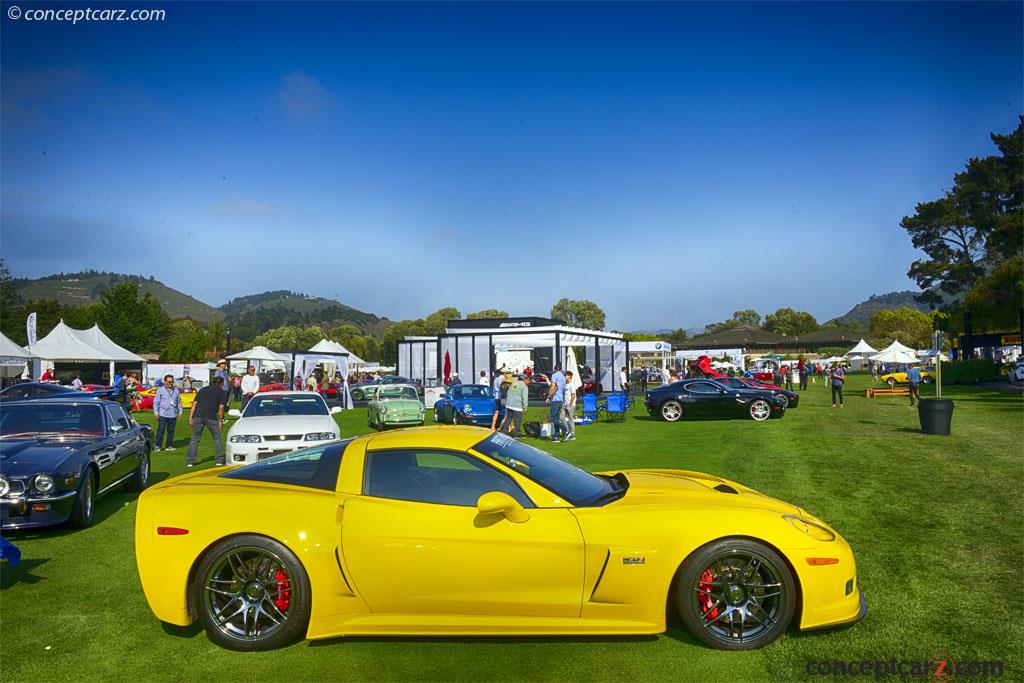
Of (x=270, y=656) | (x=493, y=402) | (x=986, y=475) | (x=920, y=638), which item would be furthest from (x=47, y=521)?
(x=493, y=402)

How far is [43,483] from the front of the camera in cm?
670

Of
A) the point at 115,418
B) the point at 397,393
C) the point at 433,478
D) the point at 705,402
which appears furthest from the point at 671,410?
the point at 433,478

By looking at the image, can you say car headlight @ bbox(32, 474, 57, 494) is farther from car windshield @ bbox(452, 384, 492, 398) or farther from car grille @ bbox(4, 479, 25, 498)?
car windshield @ bbox(452, 384, 492, 398)

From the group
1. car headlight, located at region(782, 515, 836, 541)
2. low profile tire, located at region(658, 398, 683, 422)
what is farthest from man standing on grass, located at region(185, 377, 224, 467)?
low profile tire, located at region(658, 398, 683, 422)

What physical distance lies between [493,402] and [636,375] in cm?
2249

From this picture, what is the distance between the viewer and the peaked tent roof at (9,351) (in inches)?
967

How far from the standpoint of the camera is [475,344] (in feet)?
115

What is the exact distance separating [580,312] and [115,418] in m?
101

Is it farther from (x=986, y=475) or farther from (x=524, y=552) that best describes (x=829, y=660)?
(x=986, y=475)

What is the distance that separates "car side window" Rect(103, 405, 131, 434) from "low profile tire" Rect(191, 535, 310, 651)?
5329 millimetres

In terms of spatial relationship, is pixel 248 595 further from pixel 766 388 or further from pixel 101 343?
pixel 101 343

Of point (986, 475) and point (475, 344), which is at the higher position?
point (475, 344)

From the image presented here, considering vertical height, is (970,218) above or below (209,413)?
above

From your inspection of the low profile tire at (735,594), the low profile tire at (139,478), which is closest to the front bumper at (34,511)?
the low profile tire at (139,478)
